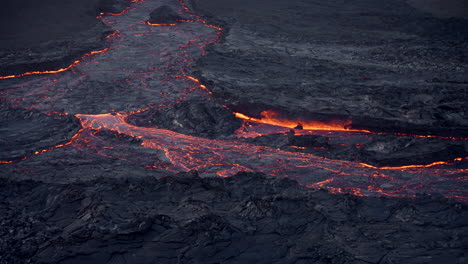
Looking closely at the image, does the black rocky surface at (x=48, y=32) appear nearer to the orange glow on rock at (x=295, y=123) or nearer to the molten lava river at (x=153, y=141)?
the molten lava river at (x=153, y=141)

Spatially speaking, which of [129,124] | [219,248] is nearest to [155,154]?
[129,124]

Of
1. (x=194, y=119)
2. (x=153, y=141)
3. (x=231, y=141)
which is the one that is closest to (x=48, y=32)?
(x=194, y=119)

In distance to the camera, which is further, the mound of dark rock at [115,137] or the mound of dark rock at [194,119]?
the mound of dark rock at [194,119]

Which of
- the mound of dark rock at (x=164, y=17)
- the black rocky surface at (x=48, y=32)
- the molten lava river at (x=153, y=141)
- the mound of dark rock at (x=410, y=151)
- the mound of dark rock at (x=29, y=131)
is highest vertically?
the mound of dark rock at (x=164, y=17)

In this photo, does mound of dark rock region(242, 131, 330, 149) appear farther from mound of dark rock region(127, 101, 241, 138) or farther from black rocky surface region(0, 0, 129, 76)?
black rocky surface region(0, 0, 129, 76)

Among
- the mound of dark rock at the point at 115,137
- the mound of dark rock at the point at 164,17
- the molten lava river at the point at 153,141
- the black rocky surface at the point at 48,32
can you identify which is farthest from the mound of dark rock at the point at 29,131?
the mound of dark rock at the point at 164,17

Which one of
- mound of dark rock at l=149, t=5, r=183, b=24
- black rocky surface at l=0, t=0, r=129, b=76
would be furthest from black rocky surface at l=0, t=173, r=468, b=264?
mound of dark rock at l=149, t=5, r=183, b=24

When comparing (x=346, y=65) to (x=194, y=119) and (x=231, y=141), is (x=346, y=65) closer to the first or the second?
(x=231, y=141)
